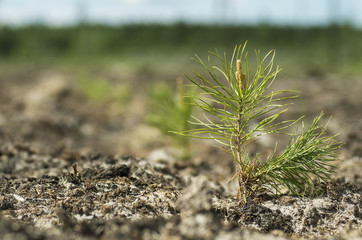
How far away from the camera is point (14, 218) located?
1650 millimetres

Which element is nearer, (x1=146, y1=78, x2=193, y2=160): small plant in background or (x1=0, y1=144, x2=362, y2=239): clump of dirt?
(x1=0, y1=144, x2=362, y2=239): clump of dirt

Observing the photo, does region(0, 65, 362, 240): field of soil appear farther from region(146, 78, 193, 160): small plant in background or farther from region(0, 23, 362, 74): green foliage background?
region(0, 23, 362, 74): green foliage background

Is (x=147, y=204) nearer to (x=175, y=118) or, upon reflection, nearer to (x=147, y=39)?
(x=175, y=118)

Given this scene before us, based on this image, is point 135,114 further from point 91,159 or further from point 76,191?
point 76,191

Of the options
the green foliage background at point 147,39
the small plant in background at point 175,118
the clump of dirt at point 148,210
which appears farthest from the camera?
the green foliage background at point 147,39

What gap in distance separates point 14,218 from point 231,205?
1075 mm

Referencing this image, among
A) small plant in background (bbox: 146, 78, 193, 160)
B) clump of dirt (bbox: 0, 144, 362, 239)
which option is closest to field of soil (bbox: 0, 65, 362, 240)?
clump of dirt (bbox: 0, 144, 362, 239)

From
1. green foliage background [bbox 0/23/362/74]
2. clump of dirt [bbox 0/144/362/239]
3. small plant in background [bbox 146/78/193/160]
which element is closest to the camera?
clump of dirt [bbox 0/144/362/239]

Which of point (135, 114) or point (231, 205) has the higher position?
point (231, 205)

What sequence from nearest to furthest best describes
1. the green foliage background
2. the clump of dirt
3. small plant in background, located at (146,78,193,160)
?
1. the clump of dirt
2. small plant in background, located at (146,78,193,160)
3. the green foliage background

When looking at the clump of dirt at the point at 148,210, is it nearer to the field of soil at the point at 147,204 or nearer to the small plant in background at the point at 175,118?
the field of soil at the point at 147,204

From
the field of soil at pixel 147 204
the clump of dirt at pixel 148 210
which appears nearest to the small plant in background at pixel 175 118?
the field of soil at pixel 147 204

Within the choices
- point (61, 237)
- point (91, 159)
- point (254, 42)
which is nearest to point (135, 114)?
point (91, 159)

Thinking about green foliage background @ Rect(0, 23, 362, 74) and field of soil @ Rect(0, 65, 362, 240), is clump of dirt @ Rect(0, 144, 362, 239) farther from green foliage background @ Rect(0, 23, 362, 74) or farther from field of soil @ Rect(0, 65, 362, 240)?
green foliage background @ Rect(0, 23, 362, 74)
